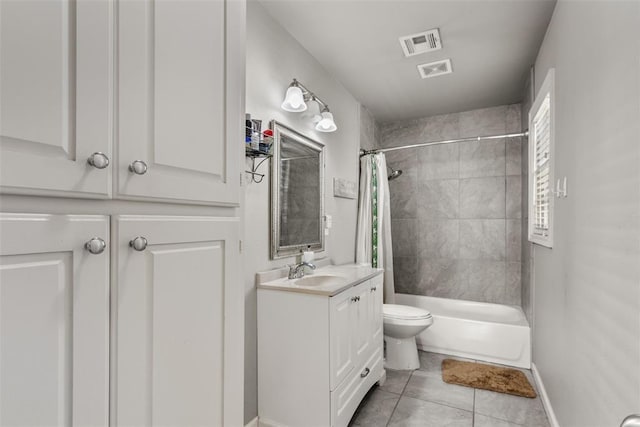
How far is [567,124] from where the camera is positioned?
1.63 metres

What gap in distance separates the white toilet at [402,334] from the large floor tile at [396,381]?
0.07 m

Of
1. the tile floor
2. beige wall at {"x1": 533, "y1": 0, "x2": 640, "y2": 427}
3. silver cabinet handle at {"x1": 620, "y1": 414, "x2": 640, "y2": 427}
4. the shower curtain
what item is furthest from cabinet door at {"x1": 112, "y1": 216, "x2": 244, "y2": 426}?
the shower curtain

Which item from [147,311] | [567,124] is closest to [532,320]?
[567,124]

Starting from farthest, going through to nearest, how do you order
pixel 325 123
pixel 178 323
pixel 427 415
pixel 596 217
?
pixel 325 123 < pixel 427 415 < pixel 596 217 < pixel 178 323

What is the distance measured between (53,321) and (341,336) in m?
1.42

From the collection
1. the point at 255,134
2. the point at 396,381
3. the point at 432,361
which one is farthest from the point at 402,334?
the point at 255,134

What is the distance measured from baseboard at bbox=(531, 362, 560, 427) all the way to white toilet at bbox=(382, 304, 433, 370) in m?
0.79

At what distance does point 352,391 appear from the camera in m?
1.90

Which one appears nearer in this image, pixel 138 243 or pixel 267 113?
pixel 138 243

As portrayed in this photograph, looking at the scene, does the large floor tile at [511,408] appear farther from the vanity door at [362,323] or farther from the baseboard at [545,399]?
the vanity door at [362,323]

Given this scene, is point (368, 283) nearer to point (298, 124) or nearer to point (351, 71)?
point (298, 124)

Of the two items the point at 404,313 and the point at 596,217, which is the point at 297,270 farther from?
the point at 596,217

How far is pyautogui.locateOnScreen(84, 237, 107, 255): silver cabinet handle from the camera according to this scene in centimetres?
63

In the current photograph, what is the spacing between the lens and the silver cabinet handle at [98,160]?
2.08 ft
